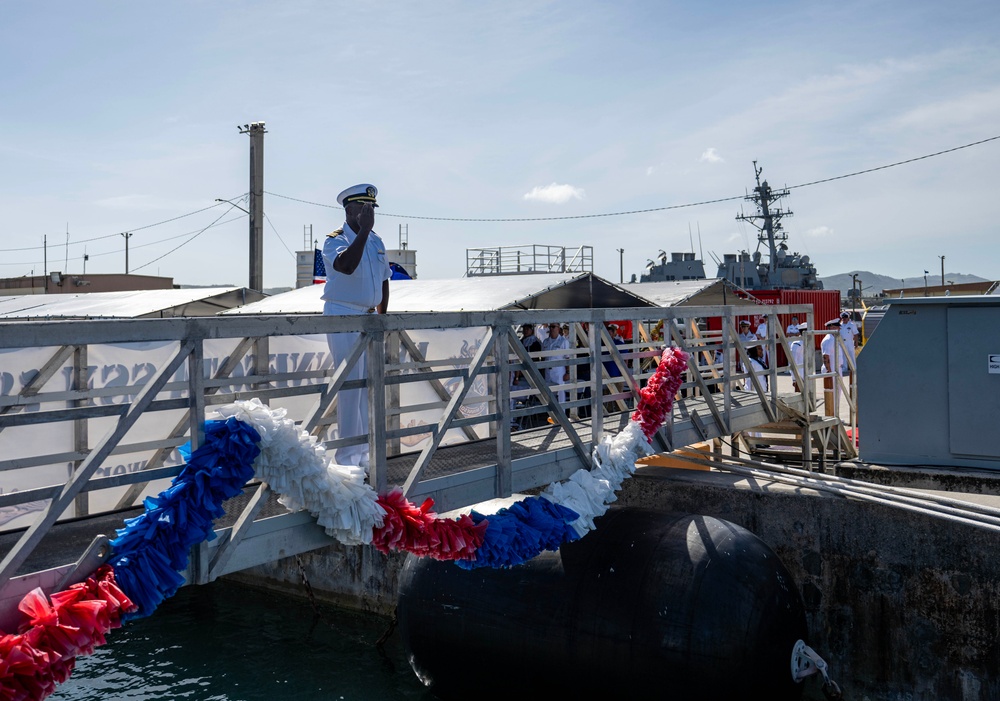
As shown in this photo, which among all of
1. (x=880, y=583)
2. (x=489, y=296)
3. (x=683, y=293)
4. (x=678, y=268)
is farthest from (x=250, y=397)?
(x=678, y=268)

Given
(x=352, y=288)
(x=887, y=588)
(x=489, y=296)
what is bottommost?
(x=887, y=588)

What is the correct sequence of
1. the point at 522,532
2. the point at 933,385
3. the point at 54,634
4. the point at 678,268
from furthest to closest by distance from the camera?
1. the point at 678,268
2. the point at 933,385
3. the point at 522,532
4. the point at 54,634

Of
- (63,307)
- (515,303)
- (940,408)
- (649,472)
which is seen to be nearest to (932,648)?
(649,472)

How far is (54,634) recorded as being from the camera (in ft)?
11.2

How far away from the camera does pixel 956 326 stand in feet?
32.3

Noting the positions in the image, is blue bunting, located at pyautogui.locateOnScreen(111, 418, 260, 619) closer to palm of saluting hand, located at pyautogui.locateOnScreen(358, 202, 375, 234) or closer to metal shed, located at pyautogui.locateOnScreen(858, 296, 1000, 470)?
palm of saluting hand, located at pyautogui.locateOnScreen(358, 202, 375, 234)

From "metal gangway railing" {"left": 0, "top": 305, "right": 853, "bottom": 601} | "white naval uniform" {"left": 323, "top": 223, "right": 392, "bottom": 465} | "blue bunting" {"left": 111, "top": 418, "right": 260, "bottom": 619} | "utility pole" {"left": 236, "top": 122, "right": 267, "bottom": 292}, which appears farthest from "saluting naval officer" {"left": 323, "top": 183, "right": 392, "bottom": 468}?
"utility pole" {"left": 236, "top": 122, "right": 267, "bottom": 292}

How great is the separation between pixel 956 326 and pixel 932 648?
416 centimetres

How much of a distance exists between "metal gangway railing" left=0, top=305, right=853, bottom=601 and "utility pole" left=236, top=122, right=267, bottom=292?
1328 cm

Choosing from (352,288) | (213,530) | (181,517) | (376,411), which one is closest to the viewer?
(181,517)

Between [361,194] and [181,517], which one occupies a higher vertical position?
[361,194]

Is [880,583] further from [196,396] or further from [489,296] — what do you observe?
[489,296]

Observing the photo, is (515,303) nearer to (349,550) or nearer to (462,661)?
(349,550)

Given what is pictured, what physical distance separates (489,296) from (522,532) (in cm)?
650
